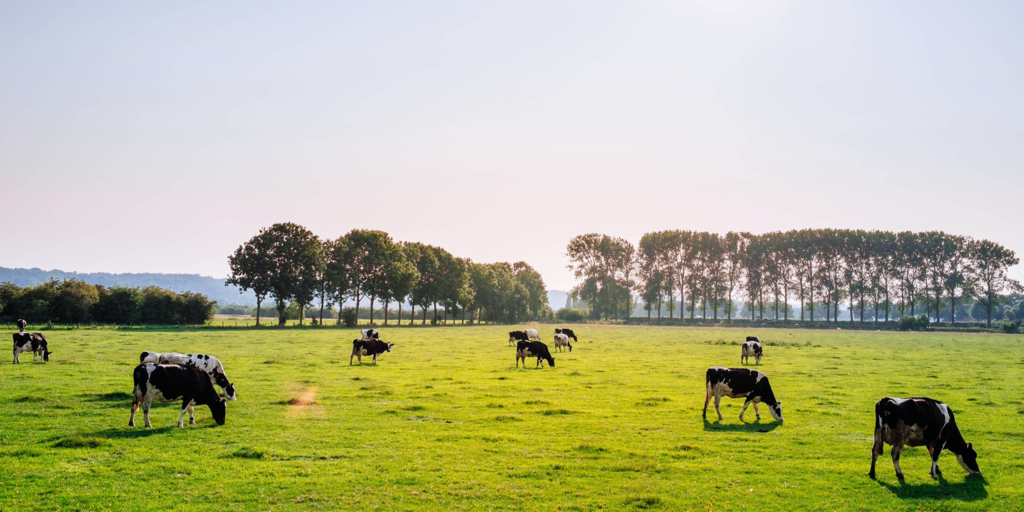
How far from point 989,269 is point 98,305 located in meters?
169

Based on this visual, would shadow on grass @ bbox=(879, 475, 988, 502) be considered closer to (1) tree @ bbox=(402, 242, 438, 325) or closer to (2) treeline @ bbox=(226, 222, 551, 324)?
(2) treeline @ bbox=(226, 222, 551, 324)

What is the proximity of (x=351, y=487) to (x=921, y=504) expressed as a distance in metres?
11.5

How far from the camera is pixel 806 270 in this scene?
5197 inches

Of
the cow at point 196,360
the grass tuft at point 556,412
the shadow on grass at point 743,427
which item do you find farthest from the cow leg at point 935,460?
the cow at point 196,360

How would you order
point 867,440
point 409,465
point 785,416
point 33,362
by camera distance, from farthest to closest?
point 33,362 → point 785,416 → point 867,440 → point 409,465

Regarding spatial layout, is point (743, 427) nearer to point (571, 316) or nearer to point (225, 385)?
point (225, 385)

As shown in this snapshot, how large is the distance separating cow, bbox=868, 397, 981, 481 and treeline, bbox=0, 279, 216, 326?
90.2 meters

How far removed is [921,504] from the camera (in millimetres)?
11109

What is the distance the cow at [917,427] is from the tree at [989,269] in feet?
469

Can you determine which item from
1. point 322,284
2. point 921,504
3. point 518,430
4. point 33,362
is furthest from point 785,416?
point 322,284

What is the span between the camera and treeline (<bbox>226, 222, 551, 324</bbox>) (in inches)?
3351

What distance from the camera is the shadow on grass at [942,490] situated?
11.5 meters

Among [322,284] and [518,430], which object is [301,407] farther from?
[322,284]

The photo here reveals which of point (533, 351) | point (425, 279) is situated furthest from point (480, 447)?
point (425, 279)
